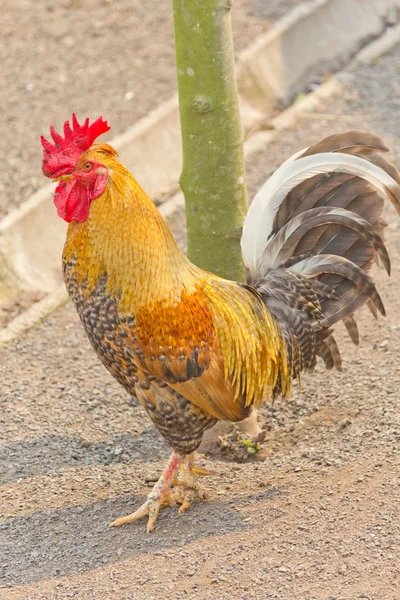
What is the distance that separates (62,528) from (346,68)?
716 cm

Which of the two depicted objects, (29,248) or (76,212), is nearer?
(76,212)

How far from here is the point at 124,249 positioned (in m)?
4.32

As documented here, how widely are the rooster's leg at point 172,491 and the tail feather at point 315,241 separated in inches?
32.9

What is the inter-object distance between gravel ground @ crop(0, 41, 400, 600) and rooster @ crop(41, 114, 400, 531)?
0.31 metres

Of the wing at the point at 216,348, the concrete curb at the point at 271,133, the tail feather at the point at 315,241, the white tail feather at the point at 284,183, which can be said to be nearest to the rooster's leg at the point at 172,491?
the wing at the point at 216,348

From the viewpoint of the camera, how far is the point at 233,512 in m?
4.64

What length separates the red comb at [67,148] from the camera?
4188mm

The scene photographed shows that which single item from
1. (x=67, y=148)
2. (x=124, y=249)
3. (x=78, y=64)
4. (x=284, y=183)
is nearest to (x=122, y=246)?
(x=124, y=249)

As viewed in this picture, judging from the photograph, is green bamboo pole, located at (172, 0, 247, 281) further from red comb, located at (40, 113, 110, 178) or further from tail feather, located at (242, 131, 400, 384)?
red comb, located at (40, 113, 110, 178)

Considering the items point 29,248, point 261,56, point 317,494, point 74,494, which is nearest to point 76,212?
point 74,494

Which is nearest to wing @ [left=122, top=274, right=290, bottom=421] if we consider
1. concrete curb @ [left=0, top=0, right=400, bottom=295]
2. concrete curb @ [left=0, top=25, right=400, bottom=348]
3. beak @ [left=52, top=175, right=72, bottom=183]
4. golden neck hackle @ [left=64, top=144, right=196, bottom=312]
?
golden neck hackle @ [left=64, top=144, right=196, bottom=312]

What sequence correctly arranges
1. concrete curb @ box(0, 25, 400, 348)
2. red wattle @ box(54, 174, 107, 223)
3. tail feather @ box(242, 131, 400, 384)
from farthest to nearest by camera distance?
concrete curb @ box(0, 25, 400, 348) → tail feather @ box(242, 131, 400, 384) → red wattle @ box(54, 174, 107, 223)

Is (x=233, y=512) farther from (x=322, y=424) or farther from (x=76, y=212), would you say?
(x=76, y=212)

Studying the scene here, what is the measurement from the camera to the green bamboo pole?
480 cm
